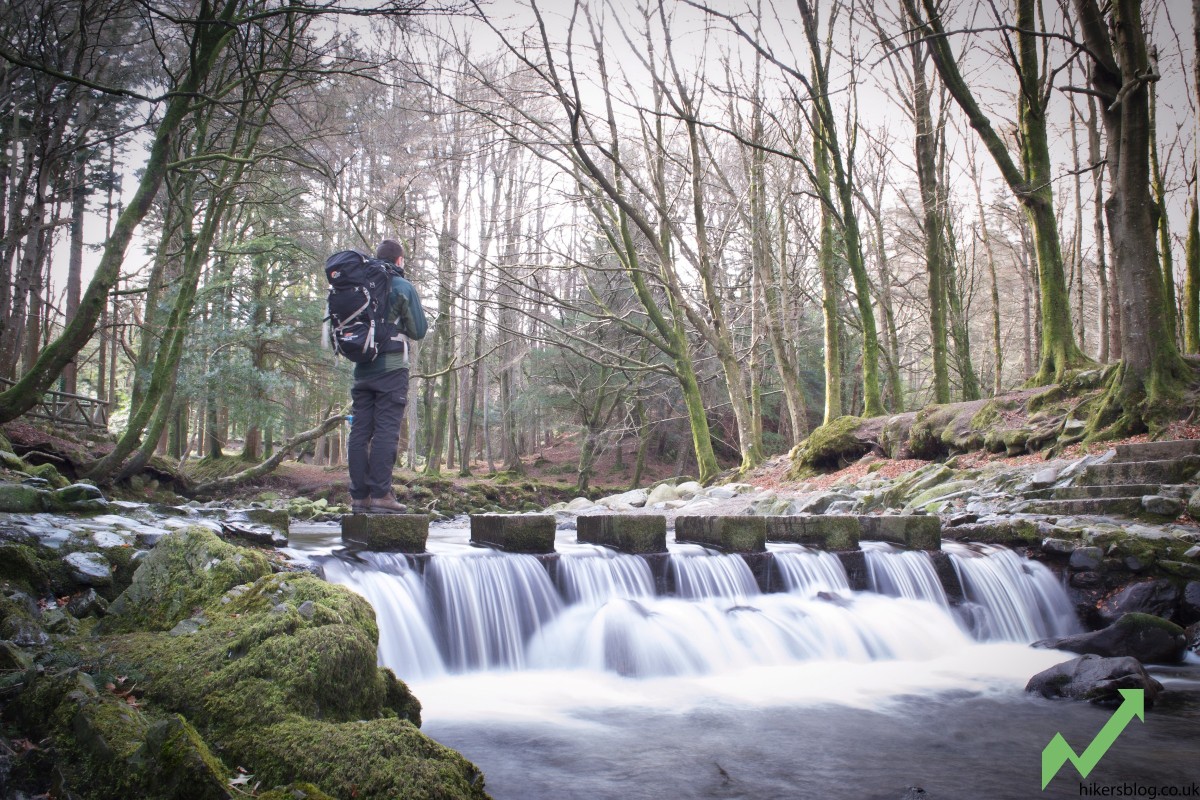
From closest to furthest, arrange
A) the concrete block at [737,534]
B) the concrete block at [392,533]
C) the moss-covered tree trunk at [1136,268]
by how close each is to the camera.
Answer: the concrete block at [392,533] → the concrete block at [737,534] → the moss-covered tree trunk at [1136,268]

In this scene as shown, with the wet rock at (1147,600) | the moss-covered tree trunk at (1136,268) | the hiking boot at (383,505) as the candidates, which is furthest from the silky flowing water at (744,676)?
the moss-covered tree trunk at (1136,268)

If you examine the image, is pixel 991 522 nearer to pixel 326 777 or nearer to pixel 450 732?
pixel 450 732

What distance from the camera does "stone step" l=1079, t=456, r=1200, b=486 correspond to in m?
7.72

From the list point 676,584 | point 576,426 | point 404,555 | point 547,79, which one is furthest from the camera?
point 576,426

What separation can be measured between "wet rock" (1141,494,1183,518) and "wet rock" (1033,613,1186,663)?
1.62 meters

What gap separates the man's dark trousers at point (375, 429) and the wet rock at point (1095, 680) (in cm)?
526

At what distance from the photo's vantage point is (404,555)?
6.17 meters

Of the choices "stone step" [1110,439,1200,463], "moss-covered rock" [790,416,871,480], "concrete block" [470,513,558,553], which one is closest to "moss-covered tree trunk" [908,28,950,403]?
"moss-covered rock" [790,416,871,480]

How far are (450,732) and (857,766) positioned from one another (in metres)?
2.27

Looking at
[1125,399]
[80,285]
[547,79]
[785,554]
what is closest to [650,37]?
[547,79]

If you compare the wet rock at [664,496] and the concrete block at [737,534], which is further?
the wet rock at [664,496]

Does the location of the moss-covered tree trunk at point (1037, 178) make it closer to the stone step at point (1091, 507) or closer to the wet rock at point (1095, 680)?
the stone step at point (1091, 507)

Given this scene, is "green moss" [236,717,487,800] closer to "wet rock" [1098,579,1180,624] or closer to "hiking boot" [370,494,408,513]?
"hiking boot" [370,494,408,513]

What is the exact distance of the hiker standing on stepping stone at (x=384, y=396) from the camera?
6.55 metres
